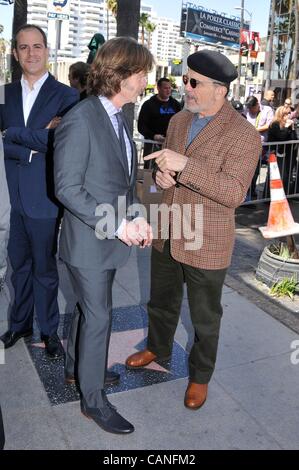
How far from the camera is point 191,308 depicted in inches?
109

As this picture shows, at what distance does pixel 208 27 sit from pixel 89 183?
78.6 meters

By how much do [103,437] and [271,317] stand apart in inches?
77.6

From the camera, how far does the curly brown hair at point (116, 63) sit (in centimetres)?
222

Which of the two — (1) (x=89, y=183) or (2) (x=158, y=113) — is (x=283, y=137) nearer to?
(2) (x=158, y=113)

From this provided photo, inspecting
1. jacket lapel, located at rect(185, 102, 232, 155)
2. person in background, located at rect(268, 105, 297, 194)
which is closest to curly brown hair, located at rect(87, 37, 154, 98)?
jacket lapel, located at rect(185, 102, 232, 155)

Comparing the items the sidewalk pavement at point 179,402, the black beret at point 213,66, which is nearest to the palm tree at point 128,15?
the black beret at point 213,66

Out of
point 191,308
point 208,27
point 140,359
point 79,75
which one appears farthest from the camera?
point 208,27

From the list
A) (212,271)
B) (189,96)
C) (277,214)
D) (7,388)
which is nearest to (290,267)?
(277,214)

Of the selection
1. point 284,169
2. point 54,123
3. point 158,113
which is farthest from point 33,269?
point 284,169

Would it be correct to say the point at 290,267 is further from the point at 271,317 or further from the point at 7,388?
the point at 7,388

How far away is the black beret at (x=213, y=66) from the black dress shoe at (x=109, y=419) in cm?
180

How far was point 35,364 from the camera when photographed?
3139mm

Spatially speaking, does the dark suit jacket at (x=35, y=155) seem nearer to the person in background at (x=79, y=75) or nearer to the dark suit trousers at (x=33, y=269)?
the dark suit trousers at (x=33, y=269)

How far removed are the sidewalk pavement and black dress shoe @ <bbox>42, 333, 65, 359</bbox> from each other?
0.09m
